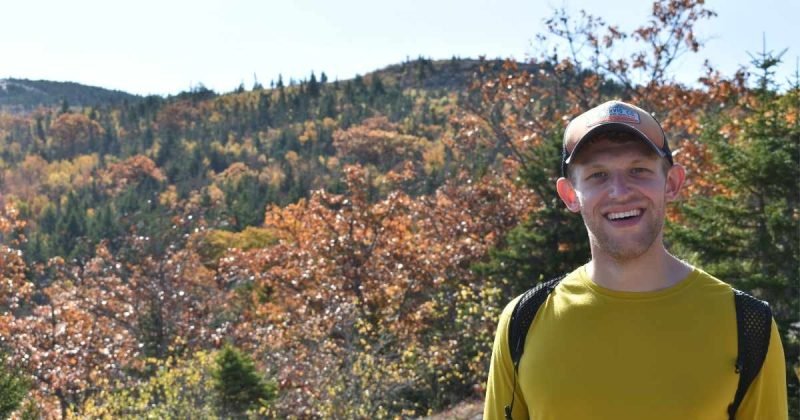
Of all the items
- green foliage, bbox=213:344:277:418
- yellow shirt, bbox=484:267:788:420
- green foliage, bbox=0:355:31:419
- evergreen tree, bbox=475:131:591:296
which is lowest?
green foliage, bbox=213:344:277:418

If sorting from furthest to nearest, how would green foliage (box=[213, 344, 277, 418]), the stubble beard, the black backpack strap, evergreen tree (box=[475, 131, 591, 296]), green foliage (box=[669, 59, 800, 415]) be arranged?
1. green foliage (box=[213, 344, 277, 418])
2. evergreen tree (box=[475, 131, 591, 296])
3. green foliage (box=[669, 59, 800, 415])
4. the stubble beard
5. the black backpack strap

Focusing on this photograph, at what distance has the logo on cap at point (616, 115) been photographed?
2.08 m

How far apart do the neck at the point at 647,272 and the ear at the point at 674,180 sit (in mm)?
181

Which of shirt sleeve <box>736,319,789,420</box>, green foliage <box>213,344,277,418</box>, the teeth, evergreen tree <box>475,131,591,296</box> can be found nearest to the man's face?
the teeth

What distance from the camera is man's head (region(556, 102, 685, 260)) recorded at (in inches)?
80.7

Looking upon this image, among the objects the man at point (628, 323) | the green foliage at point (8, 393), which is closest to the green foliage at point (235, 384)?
the green foliage at point (8, 393)

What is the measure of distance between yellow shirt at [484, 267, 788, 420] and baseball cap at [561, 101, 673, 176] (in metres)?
0.37

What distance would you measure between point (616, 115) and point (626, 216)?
28 centimetres

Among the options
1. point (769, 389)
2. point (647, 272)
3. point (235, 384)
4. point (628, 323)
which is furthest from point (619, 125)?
point (235, 384)

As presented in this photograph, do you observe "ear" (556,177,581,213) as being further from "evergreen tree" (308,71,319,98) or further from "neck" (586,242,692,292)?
"evergreen tree" (308,71,319,98)

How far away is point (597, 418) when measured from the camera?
1.99 meters

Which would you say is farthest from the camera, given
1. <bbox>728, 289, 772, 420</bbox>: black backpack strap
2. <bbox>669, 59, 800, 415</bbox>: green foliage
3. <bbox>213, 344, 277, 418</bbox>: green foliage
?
<bbox>213, 344, 277, 418</bbox>: green foliage

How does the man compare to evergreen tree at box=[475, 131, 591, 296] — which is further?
evergreen tree at box=[475, 131, 591, 296]

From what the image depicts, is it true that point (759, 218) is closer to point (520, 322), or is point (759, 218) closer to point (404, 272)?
point (520, 322)
